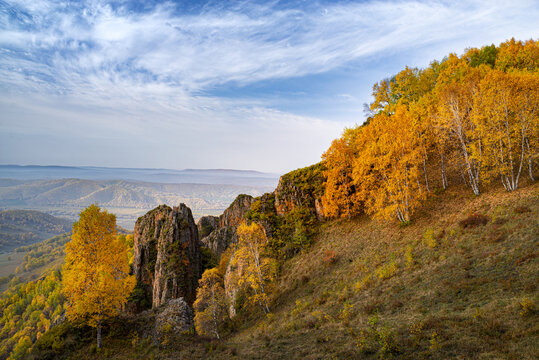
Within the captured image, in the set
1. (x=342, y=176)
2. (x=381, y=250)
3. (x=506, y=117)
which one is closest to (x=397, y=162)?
(x=342, y=176)

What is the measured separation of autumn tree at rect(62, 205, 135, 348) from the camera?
79.6 feet

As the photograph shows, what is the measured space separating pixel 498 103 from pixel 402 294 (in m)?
27.3

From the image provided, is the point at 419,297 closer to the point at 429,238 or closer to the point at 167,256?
the point at 429,238

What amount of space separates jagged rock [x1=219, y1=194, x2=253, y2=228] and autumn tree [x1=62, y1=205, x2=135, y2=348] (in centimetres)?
4582

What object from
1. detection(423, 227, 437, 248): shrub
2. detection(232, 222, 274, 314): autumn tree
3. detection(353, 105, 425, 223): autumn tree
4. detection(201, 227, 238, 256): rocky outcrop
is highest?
detection(353, 105, 425, 223): autumn tree

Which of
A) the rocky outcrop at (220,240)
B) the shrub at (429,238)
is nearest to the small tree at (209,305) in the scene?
the shrub at (429,238)

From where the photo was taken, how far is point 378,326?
17016mm

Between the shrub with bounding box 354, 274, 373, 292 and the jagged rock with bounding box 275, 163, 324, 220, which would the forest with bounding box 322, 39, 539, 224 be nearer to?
the jagged rock with bounding box 275, 163, 324, 220

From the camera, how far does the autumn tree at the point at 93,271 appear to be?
955 inches

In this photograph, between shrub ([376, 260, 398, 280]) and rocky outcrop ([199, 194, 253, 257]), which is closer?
shrub ([376, 260, 398, 280])

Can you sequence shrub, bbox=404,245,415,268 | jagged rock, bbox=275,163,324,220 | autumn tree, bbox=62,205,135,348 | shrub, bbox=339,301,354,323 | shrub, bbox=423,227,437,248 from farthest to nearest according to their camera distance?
jagged rock, bbox=275,163,324,220 → shrub, bbox=423,227,437,248 → shrub, bbox=404,245,415,268 → autumn tree, bbox=62,205,135,348 → shrub, bbox=339,301,354,323

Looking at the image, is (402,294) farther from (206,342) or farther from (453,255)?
(206,342)

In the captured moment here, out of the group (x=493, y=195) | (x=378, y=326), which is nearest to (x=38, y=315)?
(x=378, y=326)

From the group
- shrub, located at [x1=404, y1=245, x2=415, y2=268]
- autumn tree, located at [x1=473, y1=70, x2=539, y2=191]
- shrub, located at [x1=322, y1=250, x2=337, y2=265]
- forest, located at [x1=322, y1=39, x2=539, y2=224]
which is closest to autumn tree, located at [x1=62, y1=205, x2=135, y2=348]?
shrub, located at [x1=322, y1=250, x2=337, y2=265]
